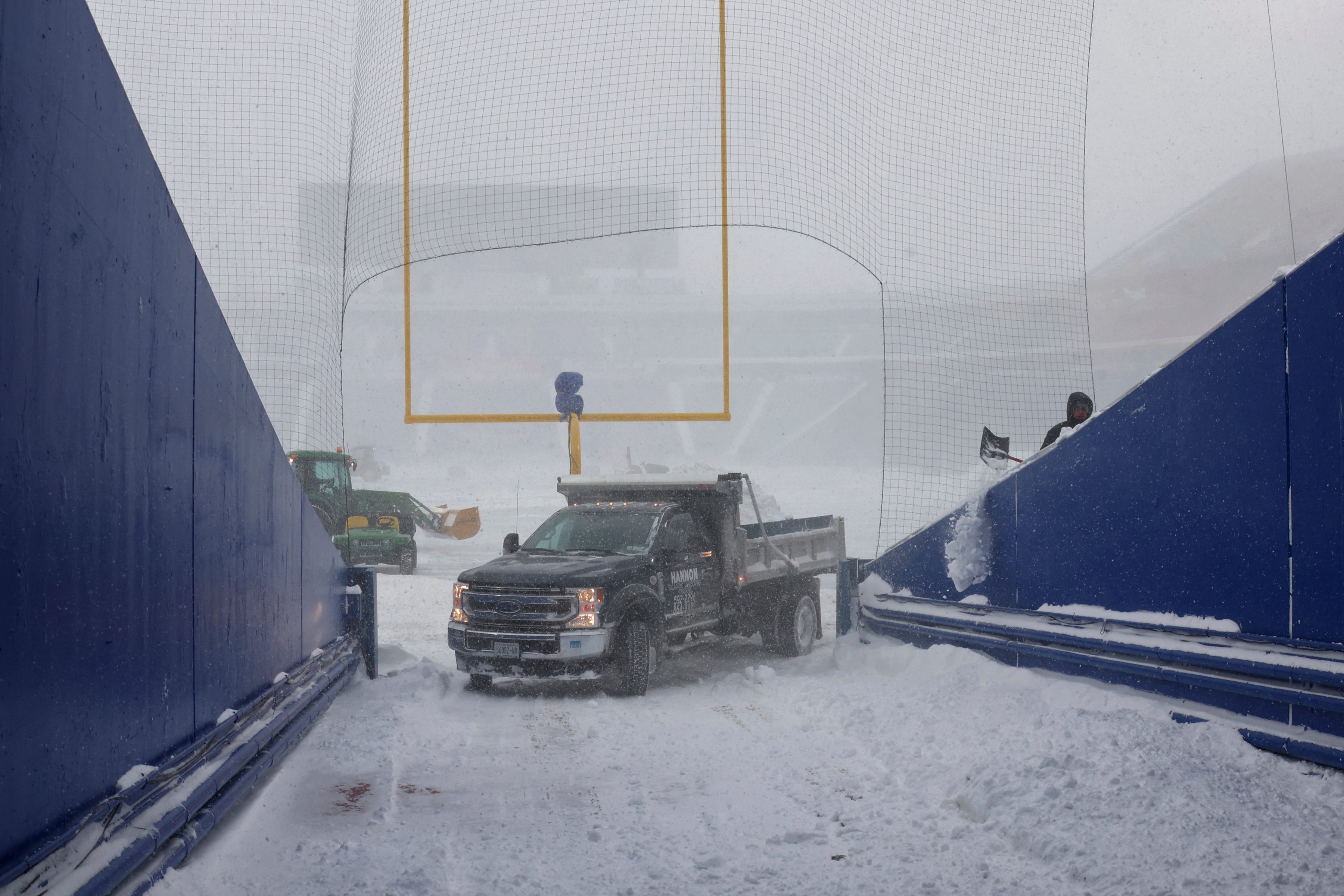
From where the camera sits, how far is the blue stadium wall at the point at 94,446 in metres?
2.85

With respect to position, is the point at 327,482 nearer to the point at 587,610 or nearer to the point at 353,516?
the point at 353,516

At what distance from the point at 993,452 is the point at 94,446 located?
7.41 m

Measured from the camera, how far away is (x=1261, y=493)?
212 inches

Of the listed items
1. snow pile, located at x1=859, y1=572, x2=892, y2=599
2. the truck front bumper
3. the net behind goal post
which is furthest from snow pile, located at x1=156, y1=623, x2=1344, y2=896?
the net behind goal post

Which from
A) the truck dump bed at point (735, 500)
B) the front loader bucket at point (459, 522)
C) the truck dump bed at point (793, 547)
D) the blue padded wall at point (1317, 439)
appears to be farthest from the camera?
the front loader bucket at point (459, 522)

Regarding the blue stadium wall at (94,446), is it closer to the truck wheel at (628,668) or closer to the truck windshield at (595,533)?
the truck wheel at (628,668)

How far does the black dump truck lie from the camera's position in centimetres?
908

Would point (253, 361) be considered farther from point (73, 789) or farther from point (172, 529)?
point (73, 789)

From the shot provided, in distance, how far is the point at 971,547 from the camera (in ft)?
27.2

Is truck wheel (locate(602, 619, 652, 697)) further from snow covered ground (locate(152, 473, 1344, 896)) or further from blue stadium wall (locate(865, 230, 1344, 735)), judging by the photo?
blue stadium wall (locate(865, 230, 1344, 735))

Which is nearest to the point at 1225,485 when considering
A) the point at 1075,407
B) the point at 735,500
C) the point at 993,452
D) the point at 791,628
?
the point at 993,452

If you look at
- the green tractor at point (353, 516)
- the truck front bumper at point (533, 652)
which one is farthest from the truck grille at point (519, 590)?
the green tractor at point (353, 516)

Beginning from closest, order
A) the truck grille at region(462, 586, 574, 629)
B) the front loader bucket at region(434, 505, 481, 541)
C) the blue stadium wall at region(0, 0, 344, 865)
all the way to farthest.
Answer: the blue stadium wall at region(0, 0, 344, 865) < the truck grille at region(462, 586, 574, 629) < the front loader bucket at region(434, 505, 481, 541)

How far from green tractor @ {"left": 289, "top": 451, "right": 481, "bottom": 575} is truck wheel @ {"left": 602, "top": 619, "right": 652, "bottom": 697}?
10.1 m
